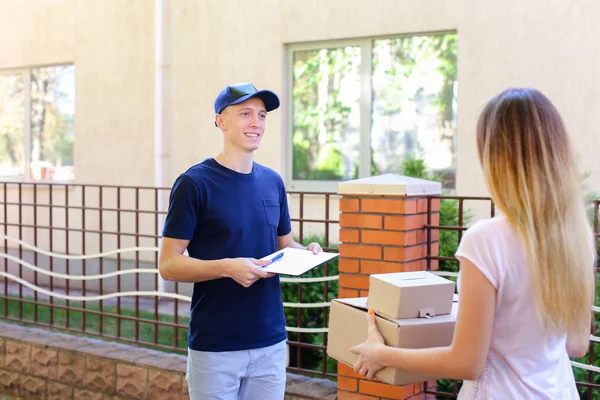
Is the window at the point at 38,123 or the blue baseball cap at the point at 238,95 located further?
the window at the point at 38,123

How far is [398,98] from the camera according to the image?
7.92 meters

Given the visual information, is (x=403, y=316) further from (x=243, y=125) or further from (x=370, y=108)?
(x=370, y=108)

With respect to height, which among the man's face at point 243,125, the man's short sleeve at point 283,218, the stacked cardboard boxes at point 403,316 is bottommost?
the stacked cardboard boxes at point 403,316

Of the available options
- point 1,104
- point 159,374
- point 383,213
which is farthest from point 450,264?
point 1,104

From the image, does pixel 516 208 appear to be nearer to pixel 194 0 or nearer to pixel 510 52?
pixel 510 52

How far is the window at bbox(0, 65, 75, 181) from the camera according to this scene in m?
10.5

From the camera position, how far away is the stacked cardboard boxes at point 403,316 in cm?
210

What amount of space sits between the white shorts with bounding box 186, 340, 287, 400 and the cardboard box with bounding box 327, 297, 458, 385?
2.34 feet

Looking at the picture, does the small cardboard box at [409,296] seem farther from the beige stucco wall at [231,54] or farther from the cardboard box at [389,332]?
the beige stucco wall at [231,54]

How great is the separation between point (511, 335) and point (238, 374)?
138 cm

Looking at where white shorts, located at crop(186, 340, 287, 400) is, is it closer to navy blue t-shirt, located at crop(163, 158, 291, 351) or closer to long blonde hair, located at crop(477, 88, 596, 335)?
navy blue t-shirt, located at crop(163, 158, 291, 351)

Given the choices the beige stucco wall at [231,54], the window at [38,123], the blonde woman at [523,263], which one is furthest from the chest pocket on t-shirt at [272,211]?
the window at [38,123]

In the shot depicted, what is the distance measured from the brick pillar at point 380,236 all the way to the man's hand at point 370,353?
182 centimetres

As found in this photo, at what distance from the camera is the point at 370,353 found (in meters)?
2.10
